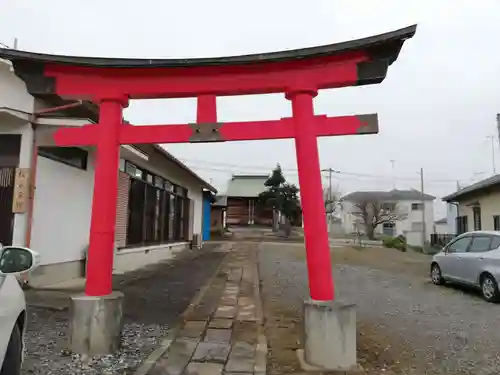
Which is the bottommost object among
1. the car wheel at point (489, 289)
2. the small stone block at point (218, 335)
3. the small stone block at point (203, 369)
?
the small stone block at point (203, 369)

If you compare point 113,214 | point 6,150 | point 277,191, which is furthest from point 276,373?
point 277,191

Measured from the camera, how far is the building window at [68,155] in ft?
28.4

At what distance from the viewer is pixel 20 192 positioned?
7836mm

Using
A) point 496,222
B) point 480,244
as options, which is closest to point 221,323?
point 480,244

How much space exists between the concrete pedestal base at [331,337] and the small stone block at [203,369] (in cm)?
98

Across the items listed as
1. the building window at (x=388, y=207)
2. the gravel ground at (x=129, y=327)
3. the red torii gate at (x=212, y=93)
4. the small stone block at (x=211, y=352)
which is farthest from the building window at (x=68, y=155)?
the building window at (x=388, y=207)

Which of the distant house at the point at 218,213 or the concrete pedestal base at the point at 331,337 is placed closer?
the concrete pedestal base at the point at 331,337

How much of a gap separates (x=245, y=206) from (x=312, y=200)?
128 feet

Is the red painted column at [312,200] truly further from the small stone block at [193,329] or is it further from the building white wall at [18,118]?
the building white wall at [18,118]

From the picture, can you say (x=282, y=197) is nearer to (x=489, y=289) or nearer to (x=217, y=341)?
(x=489, y=289)

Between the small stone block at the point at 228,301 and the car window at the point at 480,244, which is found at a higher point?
the car window at the point at 480,244

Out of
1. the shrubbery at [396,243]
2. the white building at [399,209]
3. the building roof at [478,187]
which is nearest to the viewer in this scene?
the building roof at [478,187]

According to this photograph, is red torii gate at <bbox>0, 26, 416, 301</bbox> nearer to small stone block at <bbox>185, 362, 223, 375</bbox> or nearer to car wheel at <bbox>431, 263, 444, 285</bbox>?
small stone block at <bbox>185, 362, 223, 375</bbox>

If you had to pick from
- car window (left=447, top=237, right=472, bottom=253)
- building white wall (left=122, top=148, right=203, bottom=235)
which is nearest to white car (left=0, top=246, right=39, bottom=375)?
building white wall (left=122, top=148, right=203, bottom=235)
